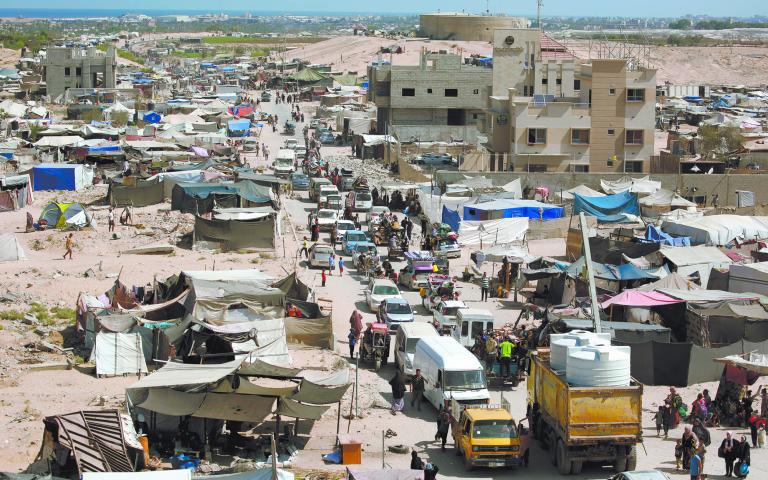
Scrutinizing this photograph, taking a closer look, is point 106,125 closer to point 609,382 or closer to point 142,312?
point 142,312

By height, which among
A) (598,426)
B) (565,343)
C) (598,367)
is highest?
(565,343)

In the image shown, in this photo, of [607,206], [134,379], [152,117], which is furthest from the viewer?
[152,117]

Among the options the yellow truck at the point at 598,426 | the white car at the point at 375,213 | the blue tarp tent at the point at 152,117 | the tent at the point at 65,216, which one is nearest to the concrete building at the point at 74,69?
the blue tarp tent at the point at 152,117

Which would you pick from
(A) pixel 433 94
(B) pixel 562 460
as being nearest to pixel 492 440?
(B) pixel 562 460

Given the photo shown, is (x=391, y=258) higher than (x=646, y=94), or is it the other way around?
(x=646, y=94)

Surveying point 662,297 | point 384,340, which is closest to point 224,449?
point 384,340

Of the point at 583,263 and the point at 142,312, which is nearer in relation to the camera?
the point at 142,312

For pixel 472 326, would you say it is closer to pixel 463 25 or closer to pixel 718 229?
pixel 718 229
